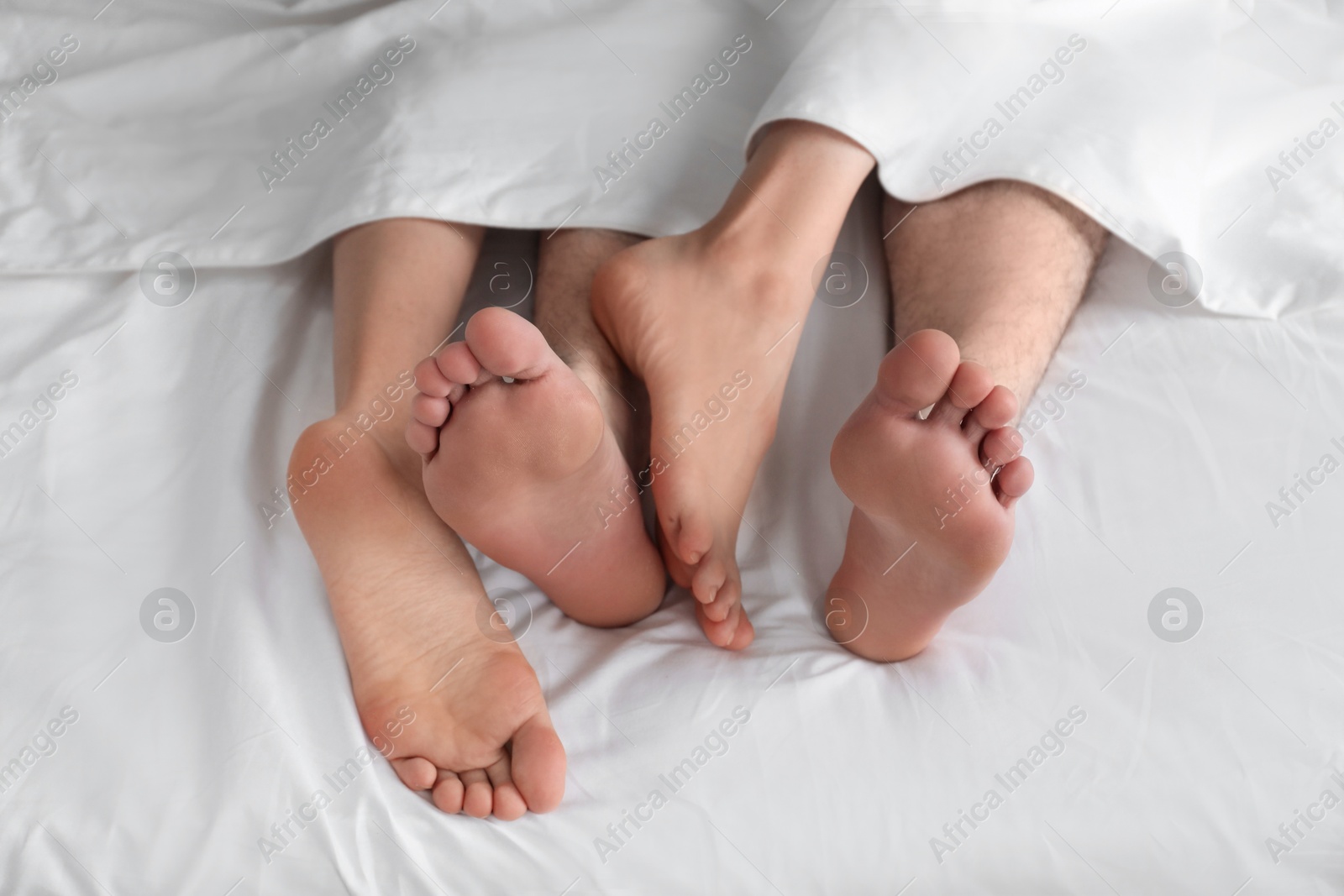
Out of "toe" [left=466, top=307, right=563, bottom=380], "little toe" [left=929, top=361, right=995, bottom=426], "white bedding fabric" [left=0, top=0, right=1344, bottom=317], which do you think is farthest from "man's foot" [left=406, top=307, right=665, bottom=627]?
"white bedding fabric" [left=0, top=0, right=1344, bottom=317]

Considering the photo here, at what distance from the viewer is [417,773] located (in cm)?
68

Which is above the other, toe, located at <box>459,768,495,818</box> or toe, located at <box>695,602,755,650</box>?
toe, located at <box>459,768,495,818</box>

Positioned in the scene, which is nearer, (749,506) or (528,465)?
(528,465)

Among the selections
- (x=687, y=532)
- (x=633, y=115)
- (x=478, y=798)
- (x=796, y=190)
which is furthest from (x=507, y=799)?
(x=633, y=115)

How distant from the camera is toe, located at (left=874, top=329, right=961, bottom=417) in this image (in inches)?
24.5

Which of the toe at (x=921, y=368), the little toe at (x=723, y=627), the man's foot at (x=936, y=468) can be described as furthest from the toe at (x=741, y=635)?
the toe at (x=921, y=368)

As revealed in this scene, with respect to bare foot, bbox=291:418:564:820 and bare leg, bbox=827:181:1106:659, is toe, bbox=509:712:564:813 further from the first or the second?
bare leg, bbox=827:181:1106:659

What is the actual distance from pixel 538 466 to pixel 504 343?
10 centimetres

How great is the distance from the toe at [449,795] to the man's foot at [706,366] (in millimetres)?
212

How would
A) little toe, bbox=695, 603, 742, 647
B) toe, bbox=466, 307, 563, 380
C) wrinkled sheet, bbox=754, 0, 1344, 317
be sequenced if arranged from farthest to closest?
wrinkled sheet, bbox=754, 0, 1344, 317, little toe, bbox=695, 603, 742, 647, toe, bbox=466, 307, 563, 380

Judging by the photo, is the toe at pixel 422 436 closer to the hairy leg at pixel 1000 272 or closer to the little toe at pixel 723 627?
the little toe at pixel 723 627

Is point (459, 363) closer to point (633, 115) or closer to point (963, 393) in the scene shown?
point (963, 393)

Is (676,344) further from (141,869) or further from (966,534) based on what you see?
(141,869)

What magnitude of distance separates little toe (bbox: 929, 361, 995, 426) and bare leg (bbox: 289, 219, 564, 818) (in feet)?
1.11
